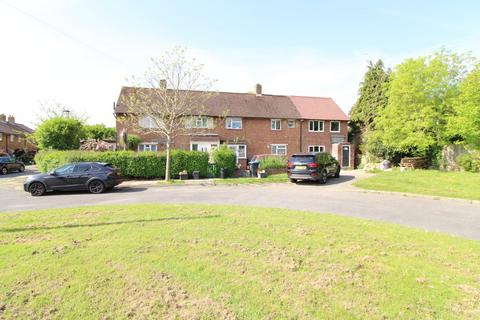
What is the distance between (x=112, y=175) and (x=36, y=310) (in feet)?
37.6

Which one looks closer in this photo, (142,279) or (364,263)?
(142,279)

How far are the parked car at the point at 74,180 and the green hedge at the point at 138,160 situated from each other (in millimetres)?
3834

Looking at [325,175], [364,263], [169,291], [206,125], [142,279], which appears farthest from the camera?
[206,125]

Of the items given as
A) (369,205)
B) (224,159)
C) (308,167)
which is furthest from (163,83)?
(369,205)

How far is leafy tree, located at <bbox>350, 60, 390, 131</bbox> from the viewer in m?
31.0

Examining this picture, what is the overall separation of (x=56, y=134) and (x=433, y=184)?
25350 millimetres

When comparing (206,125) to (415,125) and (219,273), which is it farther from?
(219,273)

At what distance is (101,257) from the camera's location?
4359 mm

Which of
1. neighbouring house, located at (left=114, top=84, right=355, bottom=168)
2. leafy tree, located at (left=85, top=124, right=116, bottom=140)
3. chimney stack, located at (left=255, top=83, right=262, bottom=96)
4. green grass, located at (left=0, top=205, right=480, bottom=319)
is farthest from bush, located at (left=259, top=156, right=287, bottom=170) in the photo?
leafy tree, located at (left=85, top=124, right=116, bottom=140)

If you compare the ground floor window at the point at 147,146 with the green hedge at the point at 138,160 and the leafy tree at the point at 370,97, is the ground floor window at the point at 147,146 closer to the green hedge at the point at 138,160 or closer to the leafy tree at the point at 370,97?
the green hedge at the point at 138,160

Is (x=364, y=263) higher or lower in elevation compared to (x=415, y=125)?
lower

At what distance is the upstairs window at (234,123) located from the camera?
1124 inches

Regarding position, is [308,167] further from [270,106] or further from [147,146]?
[147,146]

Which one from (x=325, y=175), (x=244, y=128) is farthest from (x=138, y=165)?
(x=244, y=128)
